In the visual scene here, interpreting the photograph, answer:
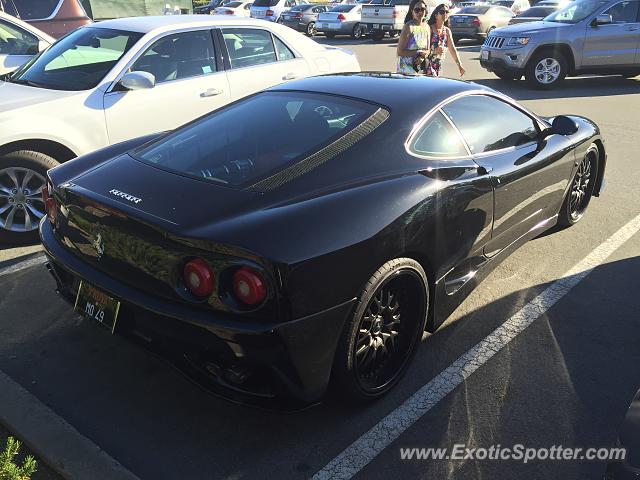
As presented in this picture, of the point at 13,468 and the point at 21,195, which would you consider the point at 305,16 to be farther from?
the point at 13,468

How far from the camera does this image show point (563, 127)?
4273 millimetres

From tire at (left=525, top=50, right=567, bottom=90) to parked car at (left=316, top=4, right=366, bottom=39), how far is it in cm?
1094

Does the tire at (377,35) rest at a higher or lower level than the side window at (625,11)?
lower

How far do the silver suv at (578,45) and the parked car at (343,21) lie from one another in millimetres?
10432

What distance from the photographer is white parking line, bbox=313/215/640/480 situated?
2611mm

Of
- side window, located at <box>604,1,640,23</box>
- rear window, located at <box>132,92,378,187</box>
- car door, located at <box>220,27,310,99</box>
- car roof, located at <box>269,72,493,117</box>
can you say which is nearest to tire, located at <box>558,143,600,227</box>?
car roof, located at <box>269,72,493,117</box>

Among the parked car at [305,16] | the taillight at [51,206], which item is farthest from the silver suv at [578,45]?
the parked car at [305,16]

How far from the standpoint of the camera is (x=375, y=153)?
2992 mm

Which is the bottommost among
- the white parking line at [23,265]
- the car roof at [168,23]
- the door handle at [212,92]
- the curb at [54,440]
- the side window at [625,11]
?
the white parking line at [23,265]

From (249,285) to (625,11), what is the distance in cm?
1211

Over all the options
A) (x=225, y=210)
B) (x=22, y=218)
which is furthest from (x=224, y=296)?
(x=22, y=218)

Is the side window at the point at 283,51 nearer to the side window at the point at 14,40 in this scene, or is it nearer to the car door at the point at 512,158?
the car door at the point at 512,158

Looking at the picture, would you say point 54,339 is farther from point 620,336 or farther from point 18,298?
point 620,336

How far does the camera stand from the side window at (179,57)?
5.29m
